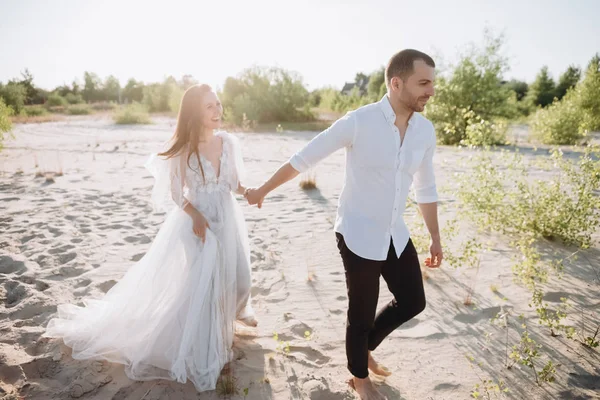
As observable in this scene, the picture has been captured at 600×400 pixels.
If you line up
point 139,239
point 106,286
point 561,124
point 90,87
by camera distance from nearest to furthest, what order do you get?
point 106,286 → point 139,239 → point 561,124 → point 90,87

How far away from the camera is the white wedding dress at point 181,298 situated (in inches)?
107

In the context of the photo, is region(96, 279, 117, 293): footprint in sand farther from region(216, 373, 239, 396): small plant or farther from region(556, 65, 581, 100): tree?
region(556, 65, 581, 100): tree

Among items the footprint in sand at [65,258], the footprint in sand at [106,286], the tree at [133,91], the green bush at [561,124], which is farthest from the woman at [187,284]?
the tree at [133,91]

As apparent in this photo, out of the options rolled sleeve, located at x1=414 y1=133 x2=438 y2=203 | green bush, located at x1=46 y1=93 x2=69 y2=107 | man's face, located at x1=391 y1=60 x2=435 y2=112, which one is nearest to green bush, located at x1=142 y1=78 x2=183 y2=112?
green bush, located at x1=46 y1=93 x2=69 y2=107

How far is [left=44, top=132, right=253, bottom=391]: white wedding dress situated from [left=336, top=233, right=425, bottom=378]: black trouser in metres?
1.01

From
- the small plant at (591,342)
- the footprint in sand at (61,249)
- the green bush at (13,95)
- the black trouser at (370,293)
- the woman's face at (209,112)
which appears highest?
the green bush at (13,95)

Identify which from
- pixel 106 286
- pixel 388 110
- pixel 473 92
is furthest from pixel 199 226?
pixel 473 92

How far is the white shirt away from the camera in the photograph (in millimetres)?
2238

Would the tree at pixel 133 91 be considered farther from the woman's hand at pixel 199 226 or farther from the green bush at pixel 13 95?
the woman's hand at pixel 199 226

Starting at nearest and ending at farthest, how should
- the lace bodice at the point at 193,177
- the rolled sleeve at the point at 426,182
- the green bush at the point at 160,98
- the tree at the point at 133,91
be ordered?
the rolled sleeve at the point at 426,182 < the lace bodice at the point at 193,177 < the green bush at the point at 160,98 < the tree at the point at 133,91

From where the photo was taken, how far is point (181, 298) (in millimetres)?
2820

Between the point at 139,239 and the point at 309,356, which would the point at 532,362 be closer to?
the point at 309,356

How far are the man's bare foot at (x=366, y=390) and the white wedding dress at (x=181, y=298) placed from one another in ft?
3.16

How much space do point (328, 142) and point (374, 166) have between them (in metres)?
0.31
